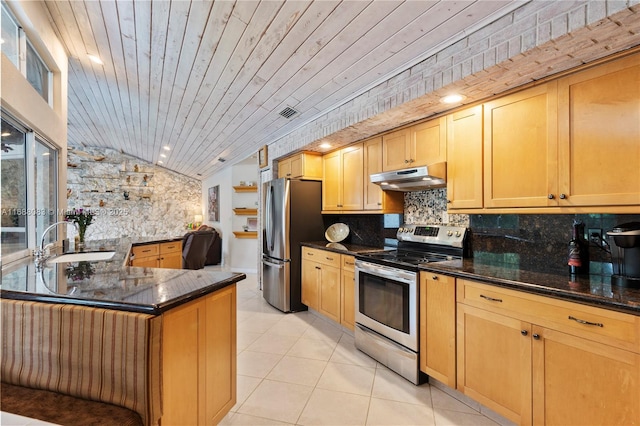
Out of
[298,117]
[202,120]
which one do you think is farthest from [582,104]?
[202,120]

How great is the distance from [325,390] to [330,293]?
1245 millimetres

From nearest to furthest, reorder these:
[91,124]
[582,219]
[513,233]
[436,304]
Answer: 1. [582,219]
2. [436,304]
3. [513,233]
4. [91,124]

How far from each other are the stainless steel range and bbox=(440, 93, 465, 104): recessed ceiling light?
1.06 metres

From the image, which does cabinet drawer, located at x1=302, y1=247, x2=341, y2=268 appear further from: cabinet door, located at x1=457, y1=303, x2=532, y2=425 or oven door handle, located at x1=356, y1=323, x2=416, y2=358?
cabinet door, located at x1=457, y1=303, x2=532, y2=425

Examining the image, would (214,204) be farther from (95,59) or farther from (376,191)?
(376,191)

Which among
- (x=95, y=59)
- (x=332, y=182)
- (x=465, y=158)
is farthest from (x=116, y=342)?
(x=332, y=182)

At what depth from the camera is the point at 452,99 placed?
2.14 m

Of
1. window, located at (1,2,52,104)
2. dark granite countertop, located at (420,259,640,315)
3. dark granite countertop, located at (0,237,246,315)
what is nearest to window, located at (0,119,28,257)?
dark granite countertop, located at (0,237,246,315)

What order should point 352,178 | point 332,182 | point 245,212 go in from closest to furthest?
point 352,178 → point 332,182 → point 245,212

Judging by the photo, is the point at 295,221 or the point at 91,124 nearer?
the point at 295,221

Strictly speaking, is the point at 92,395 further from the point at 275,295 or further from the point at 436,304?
the point at 275,295

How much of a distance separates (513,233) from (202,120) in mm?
3792

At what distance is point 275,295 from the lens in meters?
4.01

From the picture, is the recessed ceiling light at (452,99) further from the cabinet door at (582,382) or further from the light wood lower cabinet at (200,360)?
the light wood lower cabinet at (200,360)
